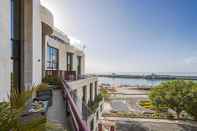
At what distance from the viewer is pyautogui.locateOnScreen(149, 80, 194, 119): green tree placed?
25.7m

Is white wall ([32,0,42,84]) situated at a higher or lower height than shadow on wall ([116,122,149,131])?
higher

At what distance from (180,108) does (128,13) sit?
15.4 m

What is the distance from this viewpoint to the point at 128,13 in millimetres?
16688

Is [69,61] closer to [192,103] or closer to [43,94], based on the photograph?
[192,103]

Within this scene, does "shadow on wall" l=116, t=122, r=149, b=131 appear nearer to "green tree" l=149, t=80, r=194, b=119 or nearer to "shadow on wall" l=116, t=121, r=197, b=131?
"shadow on wall" l=116, t=121, r=197, b=131

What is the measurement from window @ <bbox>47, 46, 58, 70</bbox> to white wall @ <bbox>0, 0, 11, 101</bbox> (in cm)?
977

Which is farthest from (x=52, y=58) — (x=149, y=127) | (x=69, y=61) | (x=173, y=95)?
(x=173, y=95)

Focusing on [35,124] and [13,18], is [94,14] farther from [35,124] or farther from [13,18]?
[35,124]

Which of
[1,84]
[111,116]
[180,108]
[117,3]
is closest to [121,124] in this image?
[111,116]

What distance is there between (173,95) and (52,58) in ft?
56.8

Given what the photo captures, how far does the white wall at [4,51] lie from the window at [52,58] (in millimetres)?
9770

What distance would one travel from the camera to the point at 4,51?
504 centimetres

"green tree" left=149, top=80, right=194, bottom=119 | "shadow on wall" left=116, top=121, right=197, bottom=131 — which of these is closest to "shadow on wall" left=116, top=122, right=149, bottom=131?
"shadow on wall" left=116, top=121, right=197, bottom=131

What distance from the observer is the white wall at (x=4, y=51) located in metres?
4.86
